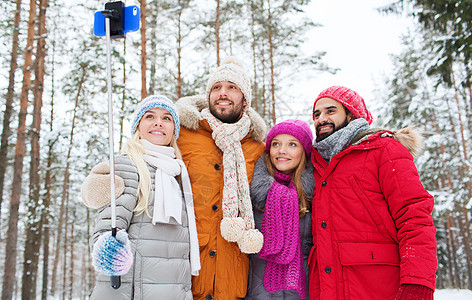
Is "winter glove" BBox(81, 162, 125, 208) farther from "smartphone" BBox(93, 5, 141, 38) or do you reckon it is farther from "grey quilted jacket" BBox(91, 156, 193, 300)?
"smartphone" BBox(93, 5, 141, 38)

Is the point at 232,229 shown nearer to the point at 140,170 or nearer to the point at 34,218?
the point at 140,170

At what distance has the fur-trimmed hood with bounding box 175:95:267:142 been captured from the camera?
3299 mm

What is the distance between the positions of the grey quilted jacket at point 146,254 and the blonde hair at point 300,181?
1062 millimetres

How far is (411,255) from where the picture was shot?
2213mm

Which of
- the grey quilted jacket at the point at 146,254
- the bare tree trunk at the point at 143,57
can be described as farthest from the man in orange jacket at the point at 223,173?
the bare tree trunk at the point at 143,57

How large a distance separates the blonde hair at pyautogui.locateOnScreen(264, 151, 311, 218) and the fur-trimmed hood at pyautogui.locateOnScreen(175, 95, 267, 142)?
1.00ft

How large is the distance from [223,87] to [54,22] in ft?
39.5

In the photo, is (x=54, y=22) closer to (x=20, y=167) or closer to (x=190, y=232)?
Answer: (x=20, y=167)

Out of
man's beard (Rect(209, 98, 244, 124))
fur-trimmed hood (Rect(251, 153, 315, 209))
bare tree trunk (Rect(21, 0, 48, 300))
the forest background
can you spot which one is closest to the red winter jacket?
fur-trimmed hood (Rect(251, 153, 315, 209))

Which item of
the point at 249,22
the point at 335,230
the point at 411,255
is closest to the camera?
the point at 411,255

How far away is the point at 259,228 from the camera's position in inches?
121

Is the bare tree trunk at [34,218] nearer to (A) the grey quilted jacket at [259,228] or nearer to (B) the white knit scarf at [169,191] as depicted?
(B) the white knit scarf at [169,191]

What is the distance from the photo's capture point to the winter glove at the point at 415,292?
83.2 inches

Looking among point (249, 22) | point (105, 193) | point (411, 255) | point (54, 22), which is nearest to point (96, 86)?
point (54, 22)
